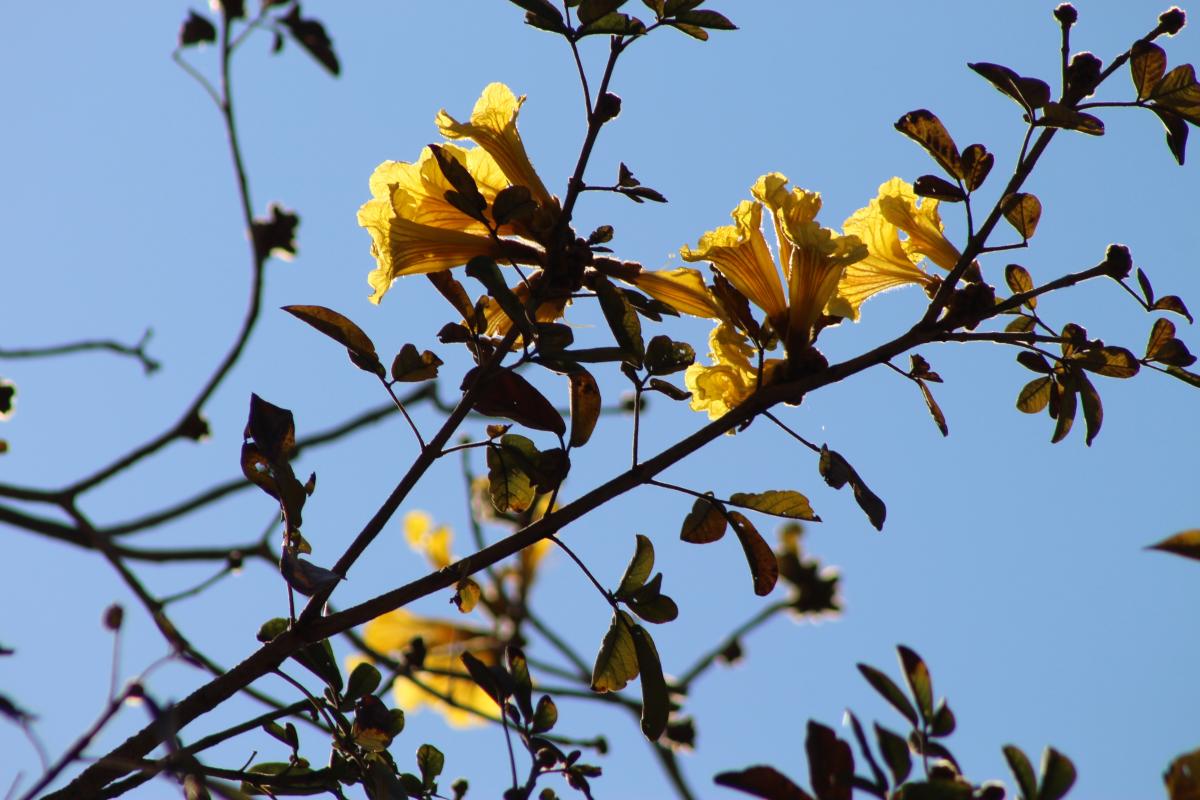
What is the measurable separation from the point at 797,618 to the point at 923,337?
2677 millimetres

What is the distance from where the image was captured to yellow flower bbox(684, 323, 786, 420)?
5.48 ft

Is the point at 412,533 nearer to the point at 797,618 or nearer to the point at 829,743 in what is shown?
the point at 797,618

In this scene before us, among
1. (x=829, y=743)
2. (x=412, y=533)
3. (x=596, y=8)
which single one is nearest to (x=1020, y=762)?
(x=829, y=743)

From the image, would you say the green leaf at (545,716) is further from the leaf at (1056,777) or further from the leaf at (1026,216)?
the leaf at (1026,216)

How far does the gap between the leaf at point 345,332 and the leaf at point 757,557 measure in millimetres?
512

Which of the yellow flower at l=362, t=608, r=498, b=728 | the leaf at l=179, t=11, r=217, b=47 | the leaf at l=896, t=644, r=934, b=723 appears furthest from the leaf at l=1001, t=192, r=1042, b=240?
the yellow flower at l=362, t=608, r=498, b=728

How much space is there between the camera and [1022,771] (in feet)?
3.75

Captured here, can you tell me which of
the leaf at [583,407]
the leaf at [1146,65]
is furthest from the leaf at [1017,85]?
the leaf at [583,407]

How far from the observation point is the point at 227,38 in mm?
2627

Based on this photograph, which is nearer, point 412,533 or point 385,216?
point 385,216

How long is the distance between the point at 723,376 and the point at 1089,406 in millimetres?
490

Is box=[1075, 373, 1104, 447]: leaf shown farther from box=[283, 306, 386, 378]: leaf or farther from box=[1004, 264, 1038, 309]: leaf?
box=[283, 306, 386, 378]: leaf

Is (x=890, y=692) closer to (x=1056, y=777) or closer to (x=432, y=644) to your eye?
(x=1056, y=777)

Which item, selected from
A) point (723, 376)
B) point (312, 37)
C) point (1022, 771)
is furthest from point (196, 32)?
point (1022, 771)
